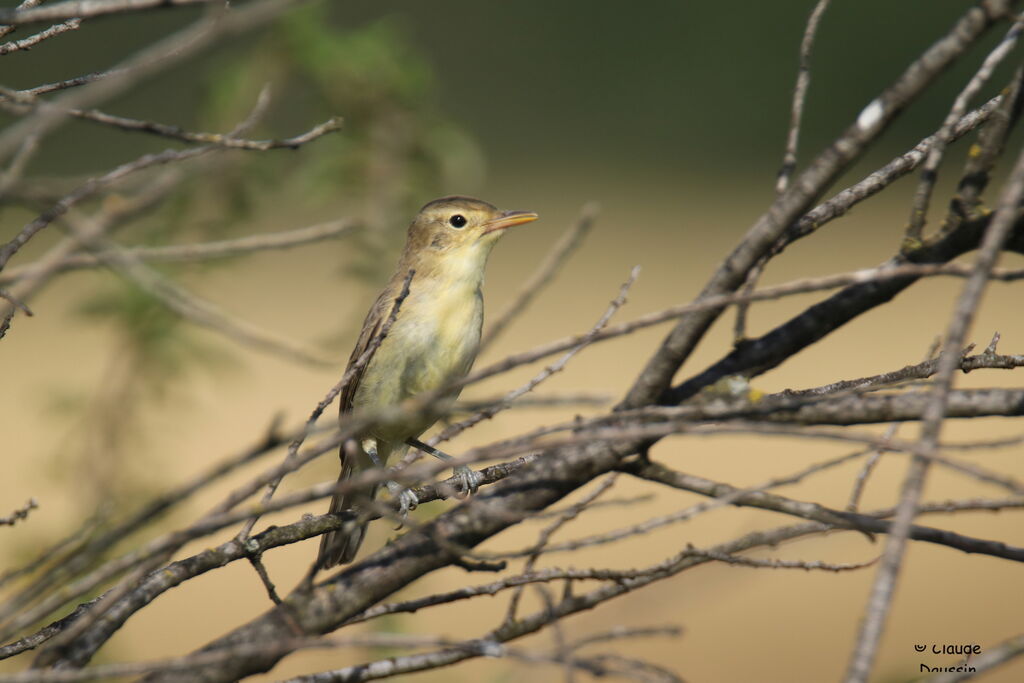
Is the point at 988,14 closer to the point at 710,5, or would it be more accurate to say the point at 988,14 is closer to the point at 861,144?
the point at 861,144

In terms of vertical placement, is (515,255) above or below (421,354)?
above

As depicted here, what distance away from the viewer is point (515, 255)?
298 inches

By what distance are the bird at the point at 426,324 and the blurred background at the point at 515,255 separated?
0.39 feet

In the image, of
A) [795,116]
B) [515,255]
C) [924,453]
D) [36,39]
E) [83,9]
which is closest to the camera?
[924,453]

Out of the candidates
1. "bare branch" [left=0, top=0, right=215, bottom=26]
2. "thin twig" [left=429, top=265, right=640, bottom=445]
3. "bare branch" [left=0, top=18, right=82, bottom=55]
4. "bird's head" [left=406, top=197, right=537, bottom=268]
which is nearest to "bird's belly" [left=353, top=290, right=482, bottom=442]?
"bird's head" [left=406, top=197, right=537, bottom=268]

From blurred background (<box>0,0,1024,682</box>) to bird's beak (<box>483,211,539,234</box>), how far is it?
0.83ft

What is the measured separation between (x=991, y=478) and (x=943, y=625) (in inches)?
149

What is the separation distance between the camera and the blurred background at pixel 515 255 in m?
2.83

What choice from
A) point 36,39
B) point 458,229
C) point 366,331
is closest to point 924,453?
point 36,39

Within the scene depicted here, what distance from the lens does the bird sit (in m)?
2.77

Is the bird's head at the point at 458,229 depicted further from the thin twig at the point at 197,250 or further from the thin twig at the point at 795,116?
the thin twig at the point at 197,250

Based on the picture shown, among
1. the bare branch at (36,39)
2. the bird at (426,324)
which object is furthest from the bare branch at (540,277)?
the bird at (426,324)

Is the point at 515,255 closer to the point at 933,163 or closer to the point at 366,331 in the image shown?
the point at 366,331

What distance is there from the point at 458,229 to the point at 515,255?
4.56m
